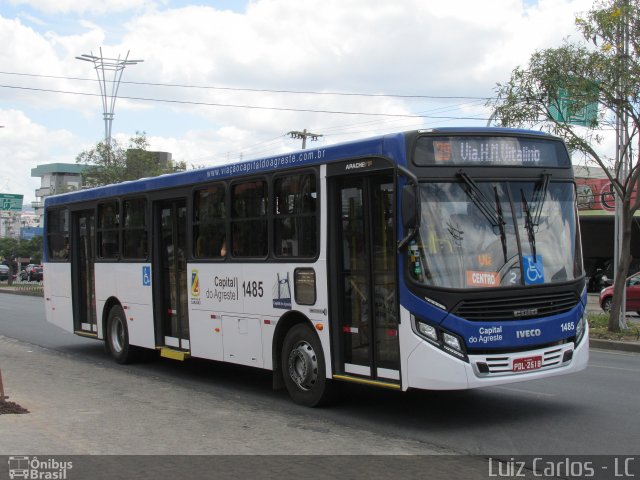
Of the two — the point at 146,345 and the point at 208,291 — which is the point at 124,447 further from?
the point at 146,345

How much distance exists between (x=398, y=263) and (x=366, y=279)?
64 centimetres

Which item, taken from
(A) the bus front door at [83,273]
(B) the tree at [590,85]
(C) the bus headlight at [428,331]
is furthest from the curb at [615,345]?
(A) the bus front door at [83,273]

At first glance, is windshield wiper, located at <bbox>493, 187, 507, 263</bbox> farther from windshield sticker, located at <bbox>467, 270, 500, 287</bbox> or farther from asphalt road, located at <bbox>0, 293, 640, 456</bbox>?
asphalt road, located at <bbox>0, 293, 640, 456</bbox>

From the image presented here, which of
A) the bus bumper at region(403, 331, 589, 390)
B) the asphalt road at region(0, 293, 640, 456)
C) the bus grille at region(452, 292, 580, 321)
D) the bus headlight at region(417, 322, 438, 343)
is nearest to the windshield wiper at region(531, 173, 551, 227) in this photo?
the bus grille at region(452, 292, 580, 321)

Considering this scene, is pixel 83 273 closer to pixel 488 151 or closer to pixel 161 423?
pixel 161 423

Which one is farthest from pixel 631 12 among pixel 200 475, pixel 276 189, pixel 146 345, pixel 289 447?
pixel 200 475

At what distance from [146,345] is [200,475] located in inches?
273

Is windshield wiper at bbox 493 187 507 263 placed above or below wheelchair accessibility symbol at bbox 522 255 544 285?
above

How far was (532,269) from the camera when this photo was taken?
844cm

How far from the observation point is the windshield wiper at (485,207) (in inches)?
328

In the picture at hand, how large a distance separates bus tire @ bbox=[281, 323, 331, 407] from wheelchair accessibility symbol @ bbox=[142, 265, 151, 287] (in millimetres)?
3864

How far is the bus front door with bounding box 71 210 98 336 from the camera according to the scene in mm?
15234

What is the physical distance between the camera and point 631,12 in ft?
52.5

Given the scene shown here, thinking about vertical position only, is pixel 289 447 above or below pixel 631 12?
below
